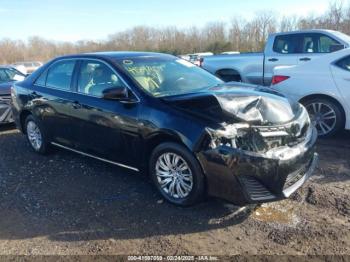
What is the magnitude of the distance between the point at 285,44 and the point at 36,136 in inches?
253

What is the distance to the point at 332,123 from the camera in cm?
634

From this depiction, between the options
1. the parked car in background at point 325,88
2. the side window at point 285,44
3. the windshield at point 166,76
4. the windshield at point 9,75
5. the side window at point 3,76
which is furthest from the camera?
the windshield at point 9,75

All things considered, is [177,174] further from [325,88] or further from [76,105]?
[325,88]

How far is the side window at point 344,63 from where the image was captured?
6210mm

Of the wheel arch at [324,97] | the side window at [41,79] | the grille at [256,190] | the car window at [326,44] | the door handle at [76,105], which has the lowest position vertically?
the grille at [256,190]

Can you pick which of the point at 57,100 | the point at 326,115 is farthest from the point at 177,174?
the point at 326,115

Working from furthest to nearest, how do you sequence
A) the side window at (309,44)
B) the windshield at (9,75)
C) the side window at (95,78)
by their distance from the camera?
the windshield at (9,75)
the side window at (309,44)
the side window at (95,78)

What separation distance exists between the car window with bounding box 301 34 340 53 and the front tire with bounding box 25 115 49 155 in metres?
6.45

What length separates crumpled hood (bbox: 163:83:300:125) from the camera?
382 centimetres

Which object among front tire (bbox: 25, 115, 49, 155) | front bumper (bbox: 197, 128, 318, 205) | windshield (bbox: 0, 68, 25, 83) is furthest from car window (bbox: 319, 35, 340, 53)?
windshield (bbox: 0, 68, 25, 83)

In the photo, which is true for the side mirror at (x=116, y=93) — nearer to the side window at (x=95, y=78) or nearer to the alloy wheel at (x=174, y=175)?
the side window at (x=95, y=78)

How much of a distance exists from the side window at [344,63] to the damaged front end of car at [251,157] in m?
2.91

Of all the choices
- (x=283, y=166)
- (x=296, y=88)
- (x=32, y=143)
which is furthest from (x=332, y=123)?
(x=32, y=143)

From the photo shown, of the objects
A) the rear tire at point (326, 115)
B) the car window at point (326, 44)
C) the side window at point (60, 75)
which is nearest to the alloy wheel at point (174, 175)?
the side window at point (60, 75)
